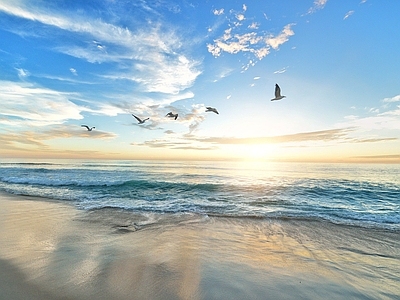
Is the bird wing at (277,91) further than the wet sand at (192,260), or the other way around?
the bird wing at (277,91)

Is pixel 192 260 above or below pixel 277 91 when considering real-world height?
below

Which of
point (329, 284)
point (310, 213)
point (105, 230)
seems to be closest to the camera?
point (329, 284)

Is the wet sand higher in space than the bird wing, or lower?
lower

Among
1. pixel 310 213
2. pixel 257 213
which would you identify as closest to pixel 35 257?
pixel 257 213

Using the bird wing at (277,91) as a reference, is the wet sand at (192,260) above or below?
below

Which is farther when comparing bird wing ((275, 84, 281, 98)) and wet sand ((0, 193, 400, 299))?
bird wing ((275, 84, 281, 98))

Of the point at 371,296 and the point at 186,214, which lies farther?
the point at 186,214

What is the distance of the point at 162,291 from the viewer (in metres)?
3.70

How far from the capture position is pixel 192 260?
16.2 feet

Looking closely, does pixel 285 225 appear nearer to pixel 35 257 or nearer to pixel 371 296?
pixel 371 296

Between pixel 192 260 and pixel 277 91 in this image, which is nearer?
pixel 192 260

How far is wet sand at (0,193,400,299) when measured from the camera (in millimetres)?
3771

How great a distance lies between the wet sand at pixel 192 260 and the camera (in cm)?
377

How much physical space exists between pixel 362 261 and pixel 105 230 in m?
6.89
